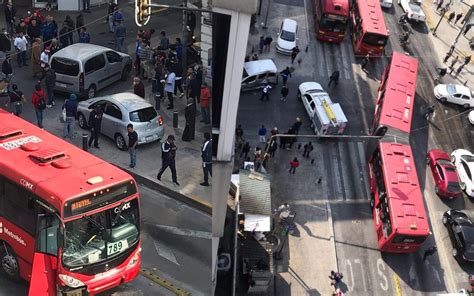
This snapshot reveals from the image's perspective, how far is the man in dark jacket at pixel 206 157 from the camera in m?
21.2

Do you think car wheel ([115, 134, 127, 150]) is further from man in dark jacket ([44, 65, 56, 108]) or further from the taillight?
the taillight

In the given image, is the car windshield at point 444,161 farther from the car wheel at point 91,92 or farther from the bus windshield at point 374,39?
the car wheel at point 91,92

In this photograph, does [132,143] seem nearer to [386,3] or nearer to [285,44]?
[285,44]

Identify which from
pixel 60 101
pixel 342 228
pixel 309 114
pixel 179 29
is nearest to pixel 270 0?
pixel 309 114

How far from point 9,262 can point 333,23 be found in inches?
1216

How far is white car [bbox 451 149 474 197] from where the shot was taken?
3253 centimetres

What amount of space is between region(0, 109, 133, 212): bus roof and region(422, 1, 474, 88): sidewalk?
32.0 m

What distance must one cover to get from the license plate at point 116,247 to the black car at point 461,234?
19.0 metres

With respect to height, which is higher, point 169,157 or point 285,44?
point 169,157

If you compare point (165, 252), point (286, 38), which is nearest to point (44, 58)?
point (165, 252)

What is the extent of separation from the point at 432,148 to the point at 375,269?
36.0ft

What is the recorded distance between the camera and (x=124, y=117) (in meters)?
22.4

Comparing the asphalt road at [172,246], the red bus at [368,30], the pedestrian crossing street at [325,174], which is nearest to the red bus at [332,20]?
Result: the red bus at [368,30]

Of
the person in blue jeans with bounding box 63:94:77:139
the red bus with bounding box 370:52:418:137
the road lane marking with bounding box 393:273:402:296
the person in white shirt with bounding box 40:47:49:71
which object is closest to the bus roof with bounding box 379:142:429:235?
the red bus with bounding box 370:52:418:137
